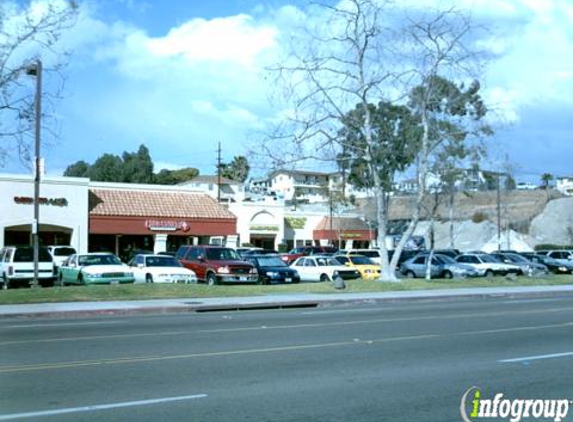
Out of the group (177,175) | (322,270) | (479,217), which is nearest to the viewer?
(322,270)

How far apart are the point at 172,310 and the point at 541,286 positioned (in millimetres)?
20220

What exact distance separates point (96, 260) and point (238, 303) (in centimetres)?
980

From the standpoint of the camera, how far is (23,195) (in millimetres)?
48281

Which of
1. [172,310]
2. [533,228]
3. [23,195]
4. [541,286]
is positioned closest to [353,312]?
[172,310]

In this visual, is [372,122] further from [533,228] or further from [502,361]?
[533,228]

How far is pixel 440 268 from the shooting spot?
143 feet

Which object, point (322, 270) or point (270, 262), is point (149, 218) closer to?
point (270, 262)

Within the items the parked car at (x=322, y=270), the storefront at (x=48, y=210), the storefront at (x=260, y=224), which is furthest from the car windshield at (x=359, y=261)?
the storefront at (x=260, y=224)

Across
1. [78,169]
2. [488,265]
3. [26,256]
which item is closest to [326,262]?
[488,265]

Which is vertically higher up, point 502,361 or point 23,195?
point 23,195

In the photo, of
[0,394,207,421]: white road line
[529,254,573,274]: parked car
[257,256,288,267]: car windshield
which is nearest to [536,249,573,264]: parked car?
[529,254,573,274]: parked car

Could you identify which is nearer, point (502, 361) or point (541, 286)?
point (502, 361)

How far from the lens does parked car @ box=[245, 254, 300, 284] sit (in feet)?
115

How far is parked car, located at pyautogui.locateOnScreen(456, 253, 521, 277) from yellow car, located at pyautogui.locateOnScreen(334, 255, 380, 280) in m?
6.82
